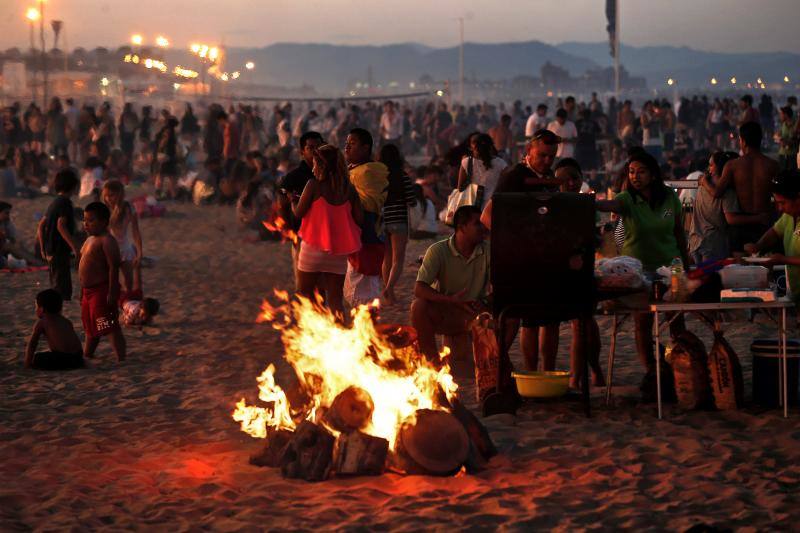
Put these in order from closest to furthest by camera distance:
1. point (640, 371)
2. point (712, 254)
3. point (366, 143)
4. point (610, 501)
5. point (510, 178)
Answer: point (610, 501), point (510, 178), point (640, 371), point (366, 143), point (712, 254)

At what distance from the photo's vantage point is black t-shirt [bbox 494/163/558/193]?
26.8ft

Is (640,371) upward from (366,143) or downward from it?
downward

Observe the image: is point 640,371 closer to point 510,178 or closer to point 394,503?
point 510,178

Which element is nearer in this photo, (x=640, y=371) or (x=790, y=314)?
(x=640, y=371)

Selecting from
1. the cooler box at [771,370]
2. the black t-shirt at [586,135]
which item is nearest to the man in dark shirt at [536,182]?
the cooler box at [771,370]

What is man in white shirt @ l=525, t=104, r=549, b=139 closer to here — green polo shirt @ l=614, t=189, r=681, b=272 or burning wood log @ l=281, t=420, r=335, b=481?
green polo shirt @ l=614, t=189, r=681, b=272

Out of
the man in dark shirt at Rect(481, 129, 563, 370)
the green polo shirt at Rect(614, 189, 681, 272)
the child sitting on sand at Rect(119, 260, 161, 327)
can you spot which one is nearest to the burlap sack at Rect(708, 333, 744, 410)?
the green polo shirt at Rect(614, 189, 681, 272)

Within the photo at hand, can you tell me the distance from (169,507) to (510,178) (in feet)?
11.2

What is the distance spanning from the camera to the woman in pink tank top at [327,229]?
29.1 feet

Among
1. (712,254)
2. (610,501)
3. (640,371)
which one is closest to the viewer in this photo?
(610,501)

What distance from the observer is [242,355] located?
10234mm

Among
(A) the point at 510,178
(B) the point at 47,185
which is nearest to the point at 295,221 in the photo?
(A) the point at 510,178

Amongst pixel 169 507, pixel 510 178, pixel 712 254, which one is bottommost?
pixel 169 507

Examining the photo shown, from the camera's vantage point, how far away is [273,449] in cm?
673
